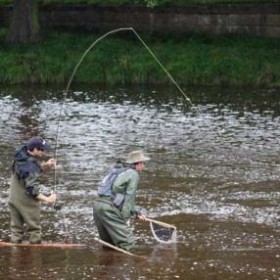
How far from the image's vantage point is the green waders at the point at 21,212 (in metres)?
11.5

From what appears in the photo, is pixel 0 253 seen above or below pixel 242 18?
below

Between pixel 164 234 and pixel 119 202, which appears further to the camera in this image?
pixel 164 234

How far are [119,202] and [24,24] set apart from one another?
74.9 ft

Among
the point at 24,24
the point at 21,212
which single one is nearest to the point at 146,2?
the point at 24,24

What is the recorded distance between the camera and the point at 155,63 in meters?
29.6

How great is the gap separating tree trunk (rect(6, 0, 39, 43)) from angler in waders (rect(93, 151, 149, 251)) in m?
22.2

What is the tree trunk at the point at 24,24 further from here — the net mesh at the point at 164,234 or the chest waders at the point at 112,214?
the chest waders at the point at 112,214

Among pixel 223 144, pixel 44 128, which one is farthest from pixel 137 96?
pixel 223 144

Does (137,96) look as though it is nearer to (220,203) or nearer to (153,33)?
(153,33)

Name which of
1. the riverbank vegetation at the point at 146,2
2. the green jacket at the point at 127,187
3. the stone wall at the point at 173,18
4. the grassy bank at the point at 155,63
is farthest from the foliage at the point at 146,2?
the green jacket at the point at 127,187

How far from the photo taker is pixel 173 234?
11781mm

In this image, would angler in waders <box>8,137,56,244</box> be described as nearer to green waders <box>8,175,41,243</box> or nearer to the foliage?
green waders <box>8,175,41,243</box>

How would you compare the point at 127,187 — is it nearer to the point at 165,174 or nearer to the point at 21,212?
the point at 21,212

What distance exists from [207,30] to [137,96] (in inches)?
271
